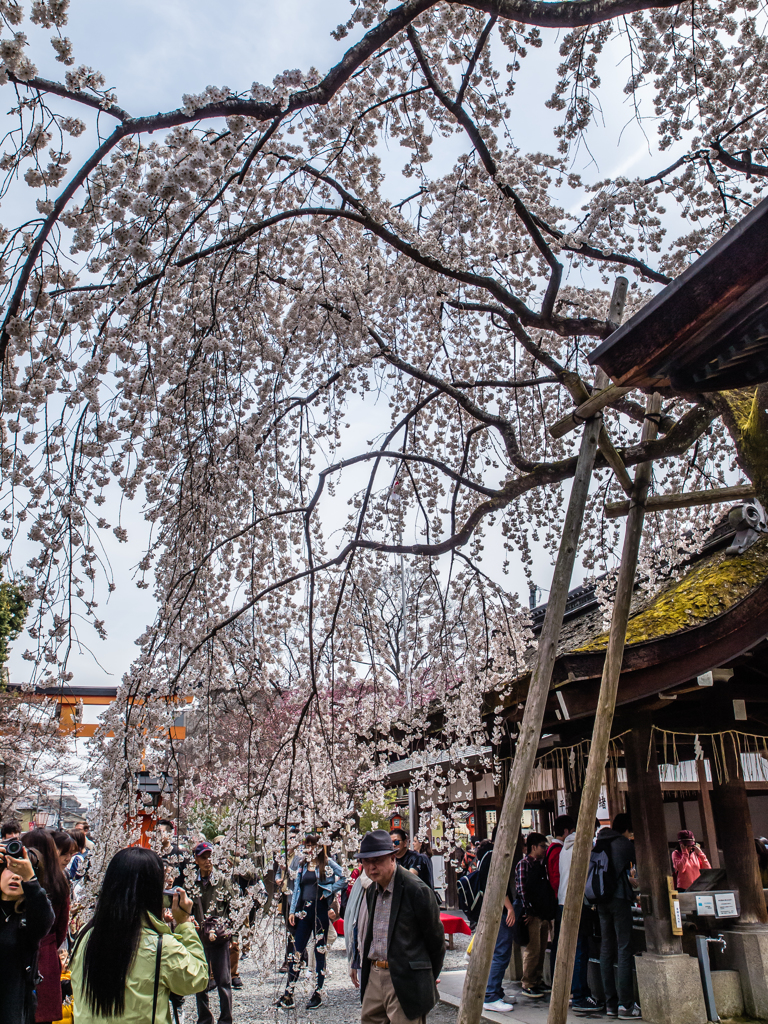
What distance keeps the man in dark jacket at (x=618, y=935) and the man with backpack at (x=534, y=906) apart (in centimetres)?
87

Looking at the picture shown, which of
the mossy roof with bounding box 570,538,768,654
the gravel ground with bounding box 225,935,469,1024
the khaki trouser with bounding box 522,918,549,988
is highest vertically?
the mossy roof with bounding box 570,538,768,654

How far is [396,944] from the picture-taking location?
11.7 feet

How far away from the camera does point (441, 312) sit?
6465 millimetres

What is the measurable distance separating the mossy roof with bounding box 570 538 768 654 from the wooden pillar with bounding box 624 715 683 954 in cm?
93

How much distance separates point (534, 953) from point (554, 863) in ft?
3.31

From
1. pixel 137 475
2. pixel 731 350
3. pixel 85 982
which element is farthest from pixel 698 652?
pixel 85 982

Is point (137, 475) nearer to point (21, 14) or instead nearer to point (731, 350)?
point (21, 14)

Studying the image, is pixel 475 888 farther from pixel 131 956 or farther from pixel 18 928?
pixel 131 956

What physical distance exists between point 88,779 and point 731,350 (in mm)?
5740

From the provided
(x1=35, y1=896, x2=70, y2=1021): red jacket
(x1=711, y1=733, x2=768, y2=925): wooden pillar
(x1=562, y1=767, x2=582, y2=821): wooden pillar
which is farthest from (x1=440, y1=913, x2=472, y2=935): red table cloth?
(x1=35, y1=896, x2=70, y2=1021): red jacket

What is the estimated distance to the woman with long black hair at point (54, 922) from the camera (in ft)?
10.5

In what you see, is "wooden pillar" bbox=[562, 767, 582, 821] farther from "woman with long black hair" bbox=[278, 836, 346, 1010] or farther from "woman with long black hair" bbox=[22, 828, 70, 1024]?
"woman with long black hair" bbox=[22, 828, 70, 1024]

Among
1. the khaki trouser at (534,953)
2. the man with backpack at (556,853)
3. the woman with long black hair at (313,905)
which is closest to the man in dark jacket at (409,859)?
the man with backpack at (556,853)

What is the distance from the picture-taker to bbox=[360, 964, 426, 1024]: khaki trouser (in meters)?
3.61
